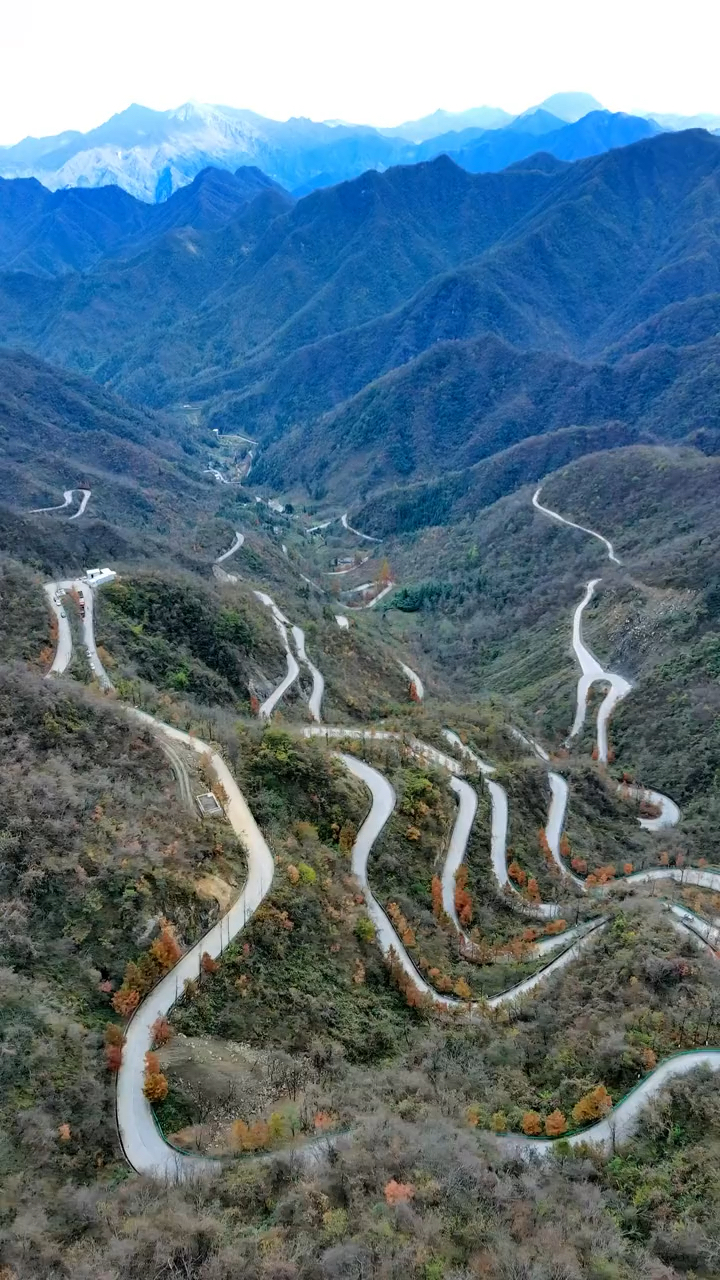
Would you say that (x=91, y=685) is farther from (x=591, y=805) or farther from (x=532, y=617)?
(x=532, y=617)

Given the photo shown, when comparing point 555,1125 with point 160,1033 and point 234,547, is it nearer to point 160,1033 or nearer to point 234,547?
point 160,1033

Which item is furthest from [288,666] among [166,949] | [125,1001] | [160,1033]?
[160,1033]

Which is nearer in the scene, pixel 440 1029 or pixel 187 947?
pixel 187 947

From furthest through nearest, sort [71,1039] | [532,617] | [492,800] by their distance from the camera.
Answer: [532,617], [492,800], [71,1039]

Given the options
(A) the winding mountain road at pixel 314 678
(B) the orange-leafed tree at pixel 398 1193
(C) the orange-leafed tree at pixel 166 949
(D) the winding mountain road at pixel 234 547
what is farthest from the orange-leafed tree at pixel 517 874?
(D) the winding mountain road at pixel 234 547

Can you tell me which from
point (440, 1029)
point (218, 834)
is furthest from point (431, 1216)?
point (218, 834)

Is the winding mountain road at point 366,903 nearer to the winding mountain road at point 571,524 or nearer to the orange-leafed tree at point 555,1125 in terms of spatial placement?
the orange-leafed tree at point 555,1125
